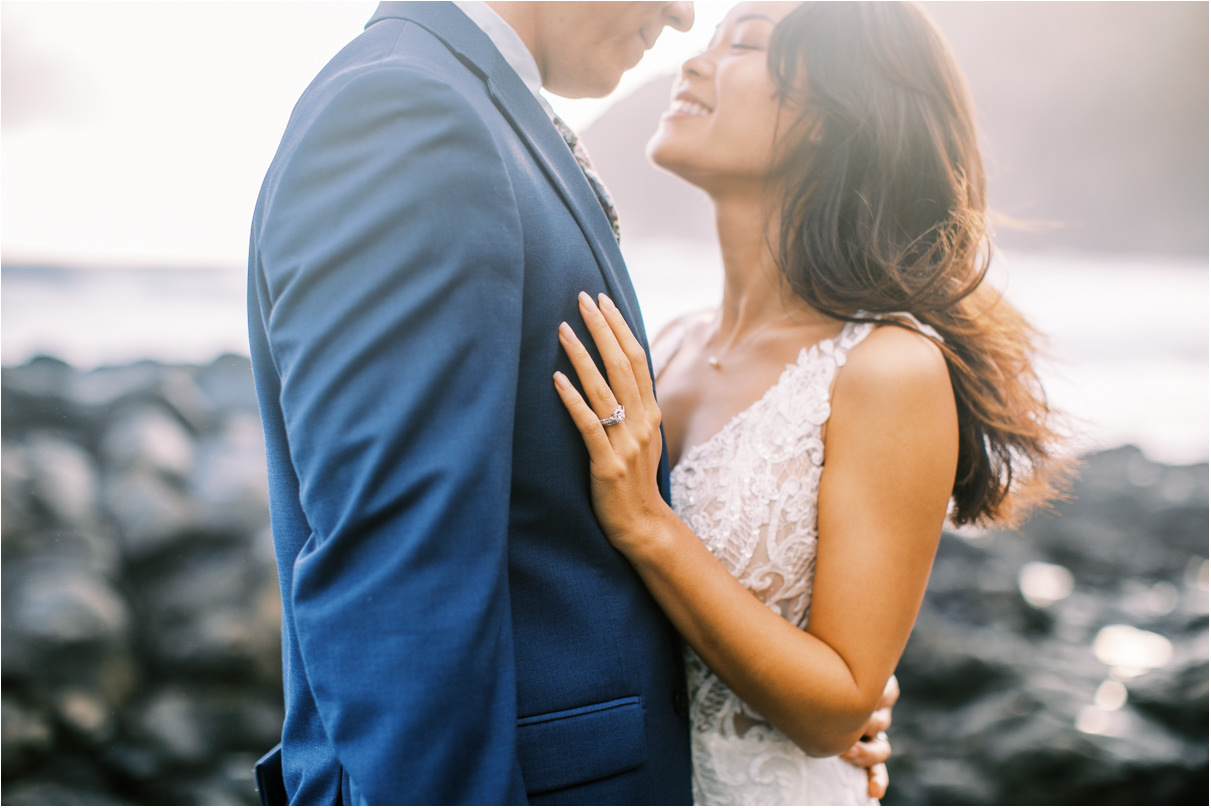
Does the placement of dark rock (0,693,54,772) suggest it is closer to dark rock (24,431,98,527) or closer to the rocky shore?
the rocky shore

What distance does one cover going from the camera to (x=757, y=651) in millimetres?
1348

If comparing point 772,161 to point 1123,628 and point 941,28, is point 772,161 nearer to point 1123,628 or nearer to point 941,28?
point 941,28

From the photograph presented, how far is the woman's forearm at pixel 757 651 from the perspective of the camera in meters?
1.25

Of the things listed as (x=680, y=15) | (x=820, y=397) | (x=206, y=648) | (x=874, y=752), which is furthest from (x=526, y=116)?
(x=206, y=648)

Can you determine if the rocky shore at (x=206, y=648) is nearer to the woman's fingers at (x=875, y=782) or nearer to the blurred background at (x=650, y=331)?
the blurred background at (x=650, y=331)

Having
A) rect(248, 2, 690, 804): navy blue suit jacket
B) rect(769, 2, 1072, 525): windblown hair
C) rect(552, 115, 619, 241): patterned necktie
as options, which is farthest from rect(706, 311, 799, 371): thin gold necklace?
rect(248, 2, 690, 804): navy blue suit jacket

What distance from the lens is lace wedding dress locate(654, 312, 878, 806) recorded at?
156cm

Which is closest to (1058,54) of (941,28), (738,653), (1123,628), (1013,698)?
(1123,628)

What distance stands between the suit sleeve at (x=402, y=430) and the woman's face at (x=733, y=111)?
3.77 ft

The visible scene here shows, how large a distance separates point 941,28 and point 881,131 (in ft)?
1.23

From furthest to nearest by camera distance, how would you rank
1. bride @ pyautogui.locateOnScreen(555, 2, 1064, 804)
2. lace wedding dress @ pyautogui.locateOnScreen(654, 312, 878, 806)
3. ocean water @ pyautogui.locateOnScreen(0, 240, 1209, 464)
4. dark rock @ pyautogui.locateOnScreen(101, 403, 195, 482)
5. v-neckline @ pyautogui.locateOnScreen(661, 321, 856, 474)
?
ocean water @ pyautogui.locateOnScreen(0, 240, 1209, 464) < dark rock @ pyautogui.locateOnScreen(101, 403, 195, 482) < v-neckline @ pyautogui.locateOnScreen(661, 321, 856, 474) < lace wedding dress @ pyautogui.locateOnScreen(654, 312, 878, 806) < bride @ pyautogui.locateOnScreen(555, 2, 1064, 804)

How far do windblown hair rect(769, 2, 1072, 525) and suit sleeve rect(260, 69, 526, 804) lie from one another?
111 cm

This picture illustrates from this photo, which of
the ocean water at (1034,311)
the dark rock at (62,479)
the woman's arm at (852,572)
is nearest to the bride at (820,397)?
the woman's arm at (852,572)

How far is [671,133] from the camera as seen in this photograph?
193 centimetres
